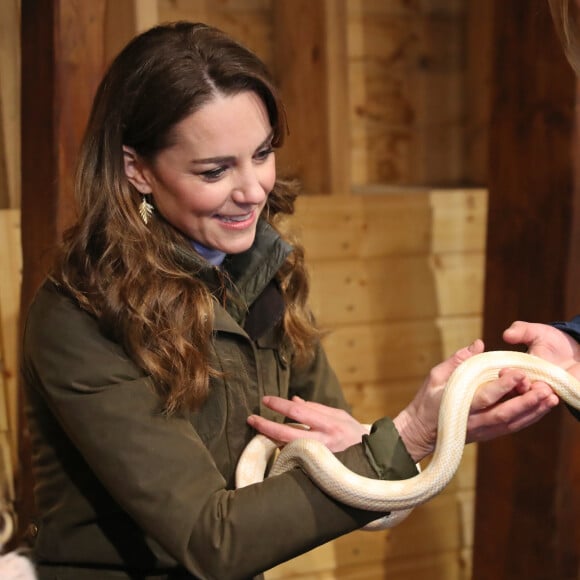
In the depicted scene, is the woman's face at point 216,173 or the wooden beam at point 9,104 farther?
the wooden beam at point 9,104

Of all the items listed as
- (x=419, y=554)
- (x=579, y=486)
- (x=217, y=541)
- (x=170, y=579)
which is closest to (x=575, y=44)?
(x=217, y=541)

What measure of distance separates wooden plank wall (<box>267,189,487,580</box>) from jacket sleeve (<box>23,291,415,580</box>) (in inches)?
45.4

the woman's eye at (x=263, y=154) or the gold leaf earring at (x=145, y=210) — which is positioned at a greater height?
the woman's eye at (x=263, y=154)

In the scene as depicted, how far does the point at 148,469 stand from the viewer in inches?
46.4

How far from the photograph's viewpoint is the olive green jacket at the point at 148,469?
117cm

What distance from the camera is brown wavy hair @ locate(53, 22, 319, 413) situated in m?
1.25

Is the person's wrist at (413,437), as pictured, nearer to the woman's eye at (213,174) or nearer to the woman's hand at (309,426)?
the woman's hand at (309,426)

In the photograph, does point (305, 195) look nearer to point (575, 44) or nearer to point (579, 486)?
point (579, 486)

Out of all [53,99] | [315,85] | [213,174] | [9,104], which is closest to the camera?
[213,174]

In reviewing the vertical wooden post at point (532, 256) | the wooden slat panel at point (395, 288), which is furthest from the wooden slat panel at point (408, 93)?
the vertical wooden post at point (532, 256)

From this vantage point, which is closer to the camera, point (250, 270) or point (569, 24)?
point (569, 24)

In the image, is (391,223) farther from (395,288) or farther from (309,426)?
(309,426)

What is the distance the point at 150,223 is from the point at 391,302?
124cm

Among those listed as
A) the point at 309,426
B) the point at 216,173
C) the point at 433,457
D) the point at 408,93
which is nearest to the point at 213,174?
the point at 216,173
